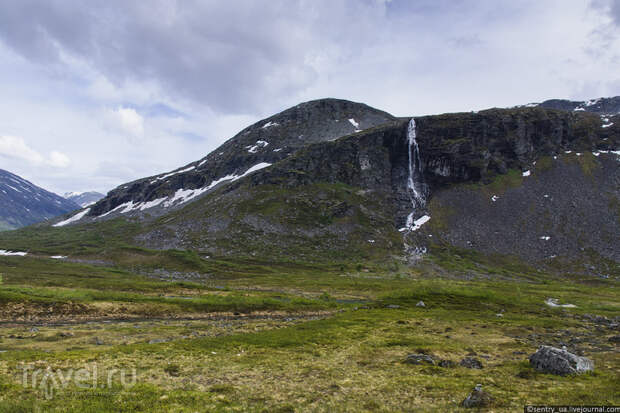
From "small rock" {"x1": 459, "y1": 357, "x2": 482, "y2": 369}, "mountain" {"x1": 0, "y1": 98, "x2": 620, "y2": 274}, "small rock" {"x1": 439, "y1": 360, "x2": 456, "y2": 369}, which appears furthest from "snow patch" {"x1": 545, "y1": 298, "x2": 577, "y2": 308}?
"mountain" {"x1": 0, "y1": 98, "x2": 620, "y2": 274}

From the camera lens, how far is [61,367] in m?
21.5

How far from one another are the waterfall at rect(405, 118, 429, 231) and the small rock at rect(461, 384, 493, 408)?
14808 centimetres

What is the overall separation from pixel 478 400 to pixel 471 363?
996 centimetres

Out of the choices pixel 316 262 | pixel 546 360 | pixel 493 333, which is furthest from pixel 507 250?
pixel 546 360

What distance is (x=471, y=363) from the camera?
24812mm

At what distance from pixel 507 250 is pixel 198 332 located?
13546 centimetres

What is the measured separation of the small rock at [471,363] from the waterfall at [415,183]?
138562 mm

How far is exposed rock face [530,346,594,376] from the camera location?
826 inches

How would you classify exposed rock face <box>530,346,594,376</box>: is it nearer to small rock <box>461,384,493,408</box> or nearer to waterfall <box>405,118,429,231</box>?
small rock <box>461,384,493,408</box>

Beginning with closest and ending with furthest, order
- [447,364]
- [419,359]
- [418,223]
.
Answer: [447,364]
[419,359]
[418,223]

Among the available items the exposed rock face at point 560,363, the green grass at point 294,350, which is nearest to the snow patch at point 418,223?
the green grass at point 294,350

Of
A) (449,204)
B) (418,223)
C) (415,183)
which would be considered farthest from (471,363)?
(415,183)

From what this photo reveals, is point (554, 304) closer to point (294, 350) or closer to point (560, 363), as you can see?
point (560, 363)

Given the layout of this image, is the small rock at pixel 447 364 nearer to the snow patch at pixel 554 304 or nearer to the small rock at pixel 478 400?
the small rock at pixel 478 400
